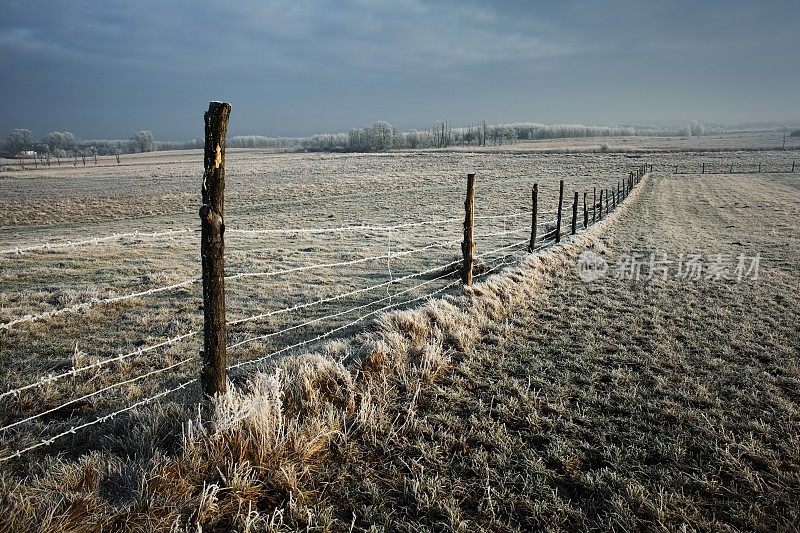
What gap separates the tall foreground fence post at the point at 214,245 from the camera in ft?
11.6

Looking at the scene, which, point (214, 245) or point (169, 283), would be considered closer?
point (214, 245)

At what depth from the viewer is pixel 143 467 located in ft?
10.1

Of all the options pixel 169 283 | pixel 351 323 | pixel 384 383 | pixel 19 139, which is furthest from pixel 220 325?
pixel 19 139

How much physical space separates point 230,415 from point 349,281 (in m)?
7.33

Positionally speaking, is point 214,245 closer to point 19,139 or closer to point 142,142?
point 142,142

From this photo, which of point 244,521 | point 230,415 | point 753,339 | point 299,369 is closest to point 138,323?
point 299,369

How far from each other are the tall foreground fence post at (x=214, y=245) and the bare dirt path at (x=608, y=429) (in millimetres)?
1413

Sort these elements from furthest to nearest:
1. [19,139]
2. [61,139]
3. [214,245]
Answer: [61,139]
[19,139]
[214,245]

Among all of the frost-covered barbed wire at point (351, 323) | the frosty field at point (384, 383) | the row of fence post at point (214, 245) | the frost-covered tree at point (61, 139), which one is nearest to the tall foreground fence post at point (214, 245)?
the row of fence post at point (214, 245)

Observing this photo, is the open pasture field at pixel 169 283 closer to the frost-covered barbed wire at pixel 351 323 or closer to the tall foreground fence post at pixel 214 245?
the frost-covered barbed wire at pixel 351 323

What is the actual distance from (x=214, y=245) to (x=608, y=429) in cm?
375

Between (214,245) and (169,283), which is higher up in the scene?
(214,245)

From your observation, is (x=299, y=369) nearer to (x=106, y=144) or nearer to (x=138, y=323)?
(x=138, y=323)

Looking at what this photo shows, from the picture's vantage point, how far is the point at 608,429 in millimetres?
4176
